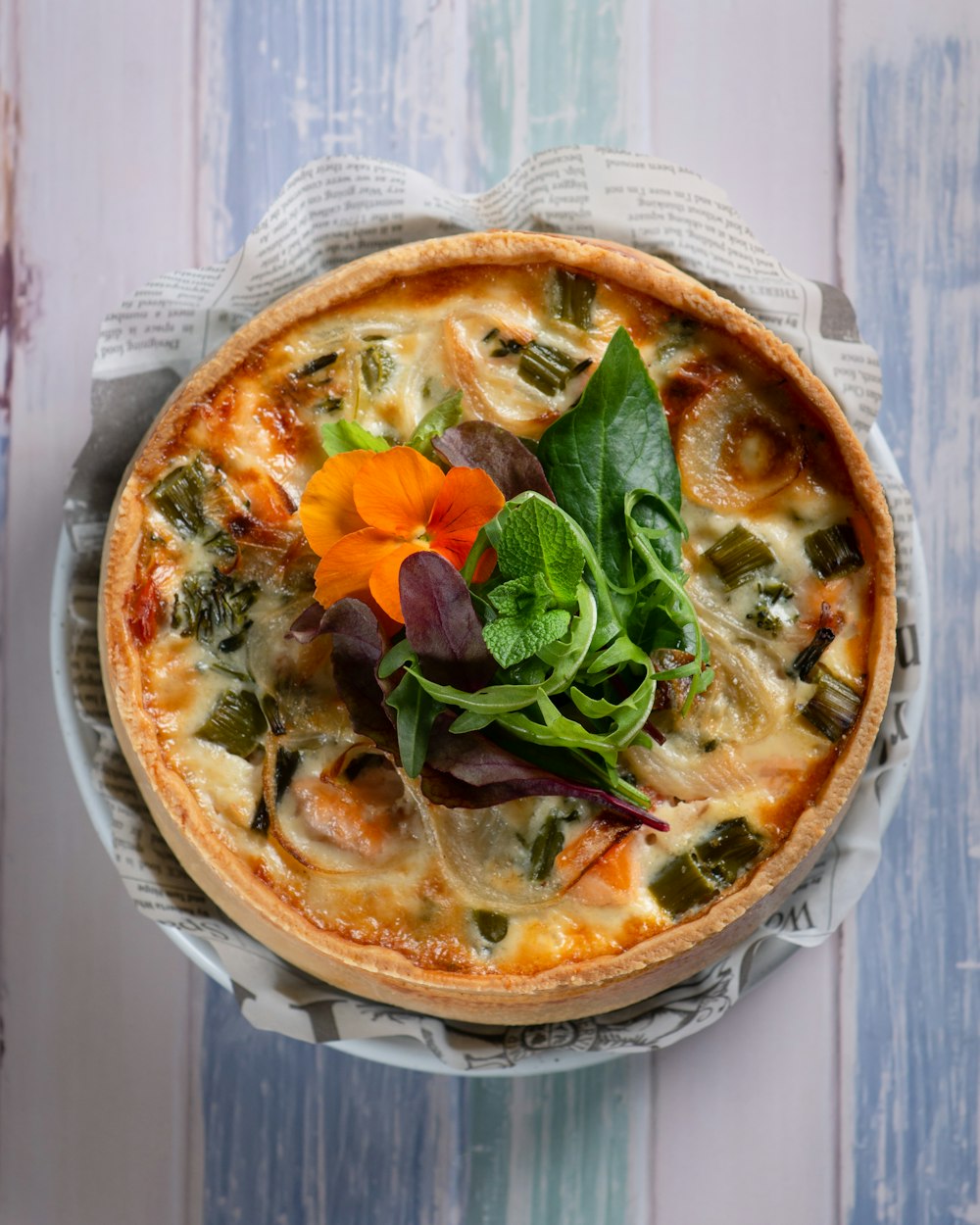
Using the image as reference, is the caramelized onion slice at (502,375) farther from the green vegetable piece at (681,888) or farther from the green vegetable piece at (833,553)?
the green vegetable piece at (681,888)

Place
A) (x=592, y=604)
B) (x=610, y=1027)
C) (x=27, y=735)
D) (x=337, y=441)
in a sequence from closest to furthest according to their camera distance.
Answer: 1. (x=592, y=604)
2. (x=337, y=441)
3. (x=610, y=1027)
4. (x=27, y=735)

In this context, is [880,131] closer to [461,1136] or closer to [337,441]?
[337,441]

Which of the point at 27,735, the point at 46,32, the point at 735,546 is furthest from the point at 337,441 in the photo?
the point at 46,32

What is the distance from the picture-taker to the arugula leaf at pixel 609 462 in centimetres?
196

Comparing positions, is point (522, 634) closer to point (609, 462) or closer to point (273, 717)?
point (609, 462)

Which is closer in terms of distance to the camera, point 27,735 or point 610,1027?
point 610,1027

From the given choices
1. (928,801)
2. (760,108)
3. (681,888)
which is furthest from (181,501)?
(928,801)

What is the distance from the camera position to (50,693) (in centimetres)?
265

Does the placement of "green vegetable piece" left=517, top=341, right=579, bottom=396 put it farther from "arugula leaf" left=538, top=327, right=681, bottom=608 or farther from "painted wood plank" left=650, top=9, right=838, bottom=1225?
"painted wood plank" left=650, top=9, right=838, bottom=1225

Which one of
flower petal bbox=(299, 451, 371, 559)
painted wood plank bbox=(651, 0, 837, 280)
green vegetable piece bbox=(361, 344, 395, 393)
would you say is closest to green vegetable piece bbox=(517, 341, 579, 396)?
green vegetable piece bbox=(361, 344, 395, 393)

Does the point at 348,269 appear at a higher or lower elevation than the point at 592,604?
higher

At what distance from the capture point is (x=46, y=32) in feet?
8.87

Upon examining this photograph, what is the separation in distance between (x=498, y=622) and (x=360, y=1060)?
4.14ft

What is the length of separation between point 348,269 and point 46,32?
1.11 meters
